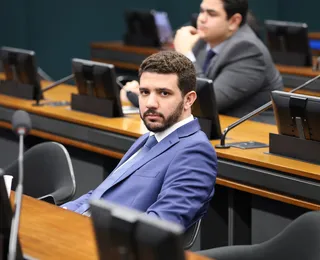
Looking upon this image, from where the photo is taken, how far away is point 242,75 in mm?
4773

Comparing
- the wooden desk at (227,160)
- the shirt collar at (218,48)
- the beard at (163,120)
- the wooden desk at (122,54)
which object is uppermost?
the beard at (163,120)

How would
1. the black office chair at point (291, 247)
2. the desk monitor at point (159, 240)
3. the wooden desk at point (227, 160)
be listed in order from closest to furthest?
the desk monitor at point (159, 240) → the black office chair at point (291, 247) → the wooden desk at point (227, 160)

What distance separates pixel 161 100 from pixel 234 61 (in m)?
2.02

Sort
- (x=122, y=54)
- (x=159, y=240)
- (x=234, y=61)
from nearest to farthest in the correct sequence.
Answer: (x=159, y=240) → (x=234, y=61) → (x=122, y=54)

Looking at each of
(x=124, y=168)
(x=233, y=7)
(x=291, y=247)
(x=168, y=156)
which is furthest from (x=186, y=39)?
(x=291, y=247)

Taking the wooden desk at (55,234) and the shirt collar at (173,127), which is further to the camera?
the shirt collar at (173,127)

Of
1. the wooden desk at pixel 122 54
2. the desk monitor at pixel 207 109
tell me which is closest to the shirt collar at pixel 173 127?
the desk monitor at pixel 207 109

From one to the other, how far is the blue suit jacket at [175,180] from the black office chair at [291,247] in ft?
0.60

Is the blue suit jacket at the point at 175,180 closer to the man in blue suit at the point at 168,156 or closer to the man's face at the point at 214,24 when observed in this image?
the man in blue suit at the point at 168,156

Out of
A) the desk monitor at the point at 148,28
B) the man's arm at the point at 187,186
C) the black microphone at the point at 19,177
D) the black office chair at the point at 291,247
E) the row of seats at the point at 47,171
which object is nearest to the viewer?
the black microphone at the point at 19,177

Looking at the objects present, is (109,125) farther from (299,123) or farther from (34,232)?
(34,232)

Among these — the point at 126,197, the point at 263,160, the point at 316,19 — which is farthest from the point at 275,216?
the point at 316,19

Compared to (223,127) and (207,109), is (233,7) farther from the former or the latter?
(207,109)

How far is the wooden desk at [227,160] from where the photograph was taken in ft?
11.3
